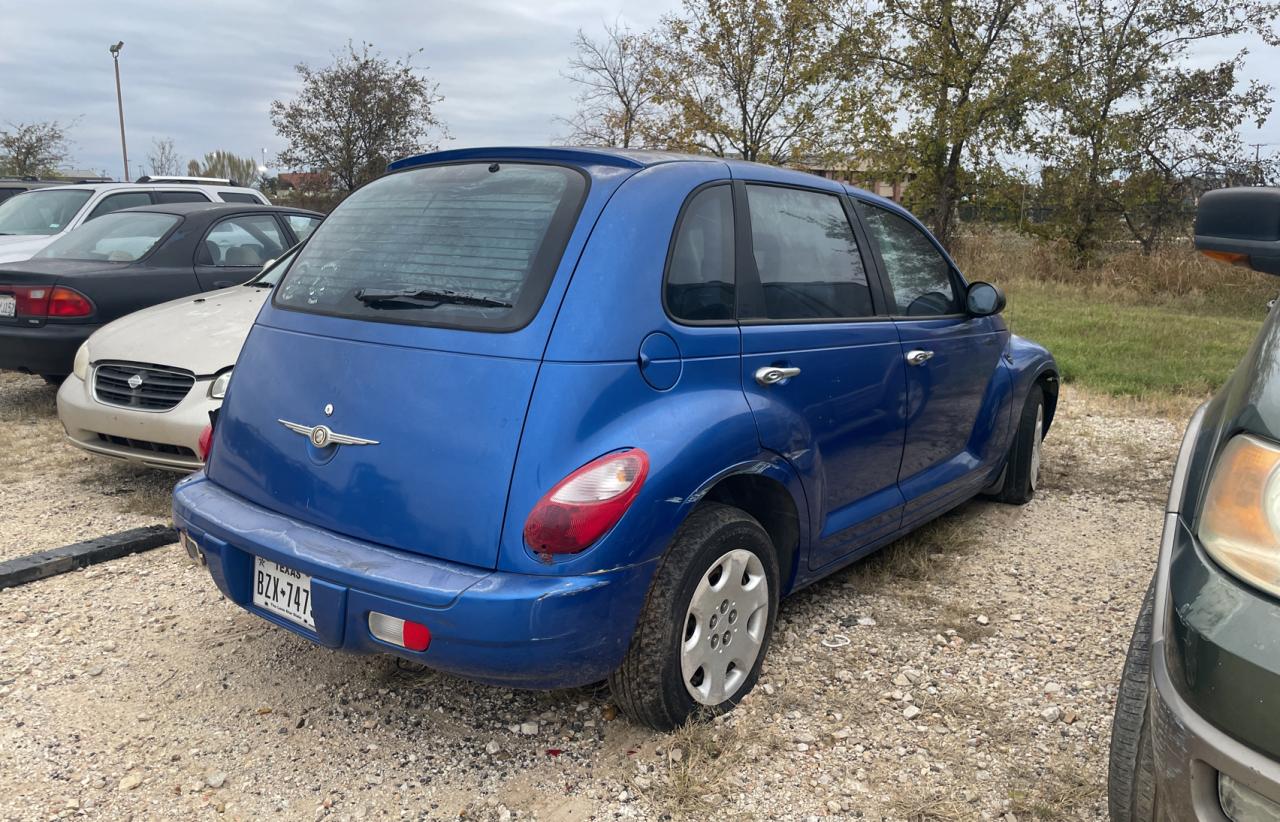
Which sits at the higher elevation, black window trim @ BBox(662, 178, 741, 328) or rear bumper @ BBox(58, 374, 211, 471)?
black window trim @ BBox(662, 178, 741, 328)

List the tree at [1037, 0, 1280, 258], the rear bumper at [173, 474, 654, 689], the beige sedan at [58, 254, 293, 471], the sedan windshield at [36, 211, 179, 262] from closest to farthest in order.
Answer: the rear bumper at [173, 474, 654, 689] → the beige sedan at [58, 254, 293, 471] → the sedan windshield at [36, 211, 179, 262] → the tree at [1037, 0, 1280, 258]

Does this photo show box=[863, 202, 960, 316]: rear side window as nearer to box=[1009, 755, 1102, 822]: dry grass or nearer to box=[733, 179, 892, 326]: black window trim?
box=[733, 179, 892, 326]: black window trim

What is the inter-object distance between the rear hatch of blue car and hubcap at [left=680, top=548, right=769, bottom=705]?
0.71 meters

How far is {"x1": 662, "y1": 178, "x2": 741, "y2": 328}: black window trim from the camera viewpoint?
2729 mm

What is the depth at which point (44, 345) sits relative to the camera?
6188 millimetres

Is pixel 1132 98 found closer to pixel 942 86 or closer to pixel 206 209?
pixel 942 86

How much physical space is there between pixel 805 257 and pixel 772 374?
1.98 feet

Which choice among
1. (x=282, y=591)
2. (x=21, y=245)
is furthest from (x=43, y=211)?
(x=282, y=591)

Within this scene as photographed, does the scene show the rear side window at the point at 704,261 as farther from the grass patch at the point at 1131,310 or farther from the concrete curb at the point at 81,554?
Result: the grass patch at the point at 1131,310

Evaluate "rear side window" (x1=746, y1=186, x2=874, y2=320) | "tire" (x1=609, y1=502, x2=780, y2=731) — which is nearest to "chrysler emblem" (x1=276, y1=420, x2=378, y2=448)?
"tire" (x1=609, y1=502, x2=780, y2=731)

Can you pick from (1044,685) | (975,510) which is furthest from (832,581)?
(975,510)

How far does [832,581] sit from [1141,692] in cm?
201

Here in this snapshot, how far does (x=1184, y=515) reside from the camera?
182 cm

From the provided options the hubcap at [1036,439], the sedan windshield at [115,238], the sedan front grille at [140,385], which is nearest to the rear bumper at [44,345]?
the sedan windshield at [115,238]
